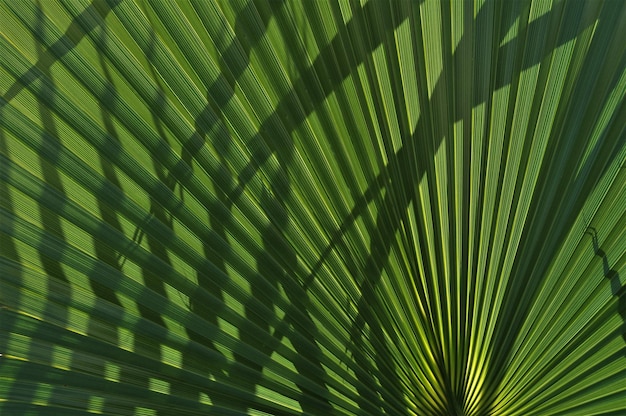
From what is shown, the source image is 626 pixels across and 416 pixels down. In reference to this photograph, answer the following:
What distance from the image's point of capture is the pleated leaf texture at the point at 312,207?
34.3 inches

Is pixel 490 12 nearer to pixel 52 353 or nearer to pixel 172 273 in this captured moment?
pixel 172 273

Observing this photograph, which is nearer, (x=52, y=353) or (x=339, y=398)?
(x=52, y=353)

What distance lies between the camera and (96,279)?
922 mm

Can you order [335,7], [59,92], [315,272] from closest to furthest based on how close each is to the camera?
[59,92] → [335,7] → [315,272]

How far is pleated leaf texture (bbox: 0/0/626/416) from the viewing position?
34.3 inches

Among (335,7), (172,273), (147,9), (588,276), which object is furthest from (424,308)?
(147,9)

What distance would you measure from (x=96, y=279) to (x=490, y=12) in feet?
2.74

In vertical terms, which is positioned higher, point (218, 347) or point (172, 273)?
point (172, 273)

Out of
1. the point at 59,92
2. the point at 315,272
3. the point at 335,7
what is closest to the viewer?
the point at 59,92

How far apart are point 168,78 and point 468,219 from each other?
0.65 meters

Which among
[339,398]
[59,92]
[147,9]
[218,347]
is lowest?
[339,398]

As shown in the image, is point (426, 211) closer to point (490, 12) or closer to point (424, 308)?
point (424, 308)

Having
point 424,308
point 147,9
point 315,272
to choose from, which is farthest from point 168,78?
point 424,308

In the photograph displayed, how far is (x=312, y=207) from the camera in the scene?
42.5 inches
